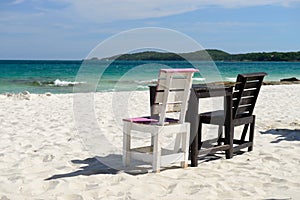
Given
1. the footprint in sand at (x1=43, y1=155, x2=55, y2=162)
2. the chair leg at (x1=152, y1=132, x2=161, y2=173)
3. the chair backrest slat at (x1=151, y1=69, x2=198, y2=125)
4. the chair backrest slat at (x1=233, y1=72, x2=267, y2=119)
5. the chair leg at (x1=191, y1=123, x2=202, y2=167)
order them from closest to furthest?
the chair backrest slat at (x1=151, y1=69, x2=198, y2=125), the chair leg at (x1=152, y1=132, x2=161, y2=173), the chair leg at (x1=191, y1=123, x2=202, y2=167), the footprint in sand at (x1=43, y1=155, x2=55, y2=162), the chair backrest slat at (x1=233, y1=72, x2=267, y2=119)

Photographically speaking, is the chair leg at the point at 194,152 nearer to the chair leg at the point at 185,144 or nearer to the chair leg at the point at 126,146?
the chair leg at the point at 185,144

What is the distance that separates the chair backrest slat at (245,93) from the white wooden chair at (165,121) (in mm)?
991

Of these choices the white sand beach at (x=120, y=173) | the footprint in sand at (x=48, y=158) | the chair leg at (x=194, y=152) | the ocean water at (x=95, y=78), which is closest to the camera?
the white sand beach at (x=120, y=173)

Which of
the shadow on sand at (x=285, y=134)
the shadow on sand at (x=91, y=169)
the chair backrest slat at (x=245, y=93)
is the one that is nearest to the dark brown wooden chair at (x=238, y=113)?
the chair backrest slat at (x=245, y=93)

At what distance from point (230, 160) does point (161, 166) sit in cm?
96

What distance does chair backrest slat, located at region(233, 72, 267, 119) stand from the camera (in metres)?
5.66

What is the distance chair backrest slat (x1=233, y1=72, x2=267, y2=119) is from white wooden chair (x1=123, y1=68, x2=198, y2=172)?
0.99m

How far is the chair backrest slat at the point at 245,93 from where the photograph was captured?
5660 mm

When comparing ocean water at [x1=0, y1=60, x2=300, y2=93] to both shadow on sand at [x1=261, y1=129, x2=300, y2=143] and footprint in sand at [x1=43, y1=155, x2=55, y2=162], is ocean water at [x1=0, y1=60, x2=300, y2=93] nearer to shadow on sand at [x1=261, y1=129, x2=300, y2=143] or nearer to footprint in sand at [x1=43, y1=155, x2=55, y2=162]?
shadow on sand at [x1=261, y1=129, x2=300, y2=143]

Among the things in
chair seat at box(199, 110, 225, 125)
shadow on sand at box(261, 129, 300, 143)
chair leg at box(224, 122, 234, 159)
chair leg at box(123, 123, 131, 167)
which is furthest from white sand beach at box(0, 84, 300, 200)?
chair seat at box(199, 110, 225, 125)

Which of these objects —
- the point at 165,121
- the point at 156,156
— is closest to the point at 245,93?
the point at 165,121

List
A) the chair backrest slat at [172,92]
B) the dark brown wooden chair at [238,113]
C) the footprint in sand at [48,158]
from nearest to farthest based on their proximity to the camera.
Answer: the chair backrest slat at [172,92] < the footprint in sand at [48,158] < the dark brown wooden chair at [238,113]

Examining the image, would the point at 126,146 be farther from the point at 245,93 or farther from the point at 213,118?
the point at 245,93

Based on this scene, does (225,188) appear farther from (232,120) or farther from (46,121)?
(46,121)
